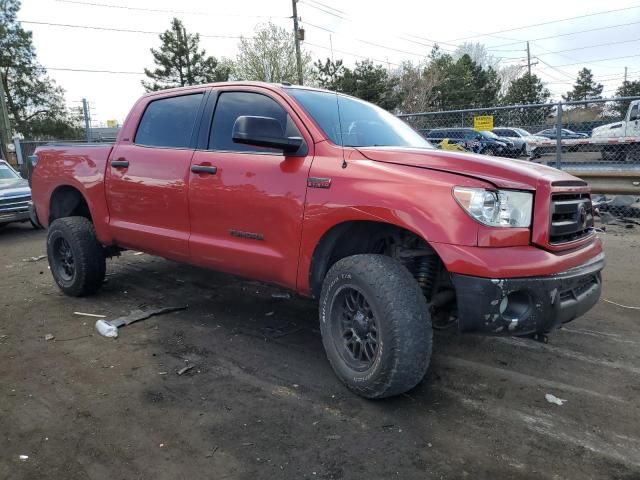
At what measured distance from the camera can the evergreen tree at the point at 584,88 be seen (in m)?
50.0

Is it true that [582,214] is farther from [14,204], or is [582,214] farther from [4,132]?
[4,132]

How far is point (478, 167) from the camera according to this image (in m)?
2.77

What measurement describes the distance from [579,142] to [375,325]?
9.31 m

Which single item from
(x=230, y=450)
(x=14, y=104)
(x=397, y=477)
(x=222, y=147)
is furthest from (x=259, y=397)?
(x=14, y=104)

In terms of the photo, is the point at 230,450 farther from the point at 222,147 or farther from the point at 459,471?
the point at 222,147

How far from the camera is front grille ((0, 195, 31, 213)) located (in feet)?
31.4

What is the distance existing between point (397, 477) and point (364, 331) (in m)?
0.92

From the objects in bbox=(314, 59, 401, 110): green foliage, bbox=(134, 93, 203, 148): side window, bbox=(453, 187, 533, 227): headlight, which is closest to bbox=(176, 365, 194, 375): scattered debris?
bbox=(134, 93, 203, 148): side window

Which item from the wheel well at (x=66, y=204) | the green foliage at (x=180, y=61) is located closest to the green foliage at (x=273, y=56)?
the green foliage at (x=180, y=61)

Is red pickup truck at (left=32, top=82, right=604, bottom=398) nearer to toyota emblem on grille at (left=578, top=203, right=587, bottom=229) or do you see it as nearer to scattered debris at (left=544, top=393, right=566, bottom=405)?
toyota emblem on grille at (left=578, top=203, right=587, bottom=229)

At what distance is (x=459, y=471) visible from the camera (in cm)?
240

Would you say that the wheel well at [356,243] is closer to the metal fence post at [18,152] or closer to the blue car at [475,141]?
the blue car at [475,141]

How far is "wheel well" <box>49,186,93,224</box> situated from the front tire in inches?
136

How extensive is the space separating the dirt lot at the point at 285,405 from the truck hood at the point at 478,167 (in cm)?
134
